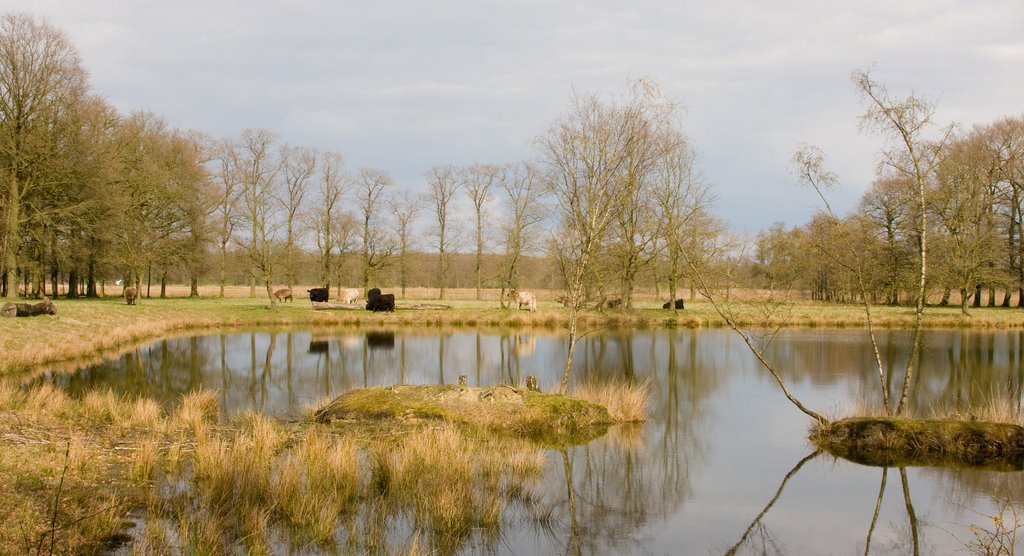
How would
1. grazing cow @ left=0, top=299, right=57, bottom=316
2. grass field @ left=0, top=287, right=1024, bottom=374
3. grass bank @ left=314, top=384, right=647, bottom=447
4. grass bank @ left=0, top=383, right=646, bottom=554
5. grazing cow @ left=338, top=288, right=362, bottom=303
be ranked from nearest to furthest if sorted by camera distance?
1. grass bank @ left=0, top=383, right=646, bottom=554
2. grass bank @ left=314, top=384, right=647, bottom=447
3. grazing cow @ left=0, top=299, right=57, bottom=316
4. grass field @ left=0, top=287, right=1024, bottom=374
5. grazing cow @ left=338, top=288, right=362, bottom=303

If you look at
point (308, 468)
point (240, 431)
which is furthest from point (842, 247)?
point (240, 431)

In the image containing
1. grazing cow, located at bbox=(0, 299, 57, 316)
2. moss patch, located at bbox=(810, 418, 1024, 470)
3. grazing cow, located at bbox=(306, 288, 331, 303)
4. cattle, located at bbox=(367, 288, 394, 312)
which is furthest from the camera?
grazing cow, located at bbox=(306, 288, 331, 303)

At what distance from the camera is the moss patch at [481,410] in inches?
405

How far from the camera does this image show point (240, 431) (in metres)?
9.15

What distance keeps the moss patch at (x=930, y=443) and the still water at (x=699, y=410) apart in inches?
17.3

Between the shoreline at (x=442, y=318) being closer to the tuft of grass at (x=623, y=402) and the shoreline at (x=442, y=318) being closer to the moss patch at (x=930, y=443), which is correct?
the tuft of grass at (x=623, y=402)

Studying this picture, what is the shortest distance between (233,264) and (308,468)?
46.4 m

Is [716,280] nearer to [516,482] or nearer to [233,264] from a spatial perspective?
[516,482]

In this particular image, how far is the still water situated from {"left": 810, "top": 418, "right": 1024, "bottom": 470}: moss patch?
439 millimetres

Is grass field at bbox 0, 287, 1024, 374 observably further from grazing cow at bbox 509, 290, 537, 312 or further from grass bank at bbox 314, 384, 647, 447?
grass bank at bbox 314, 384, 647, 447

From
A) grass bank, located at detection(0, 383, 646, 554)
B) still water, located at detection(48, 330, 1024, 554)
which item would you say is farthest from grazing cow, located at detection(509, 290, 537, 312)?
grass bank, located at detection(0, 383, 646, 554)

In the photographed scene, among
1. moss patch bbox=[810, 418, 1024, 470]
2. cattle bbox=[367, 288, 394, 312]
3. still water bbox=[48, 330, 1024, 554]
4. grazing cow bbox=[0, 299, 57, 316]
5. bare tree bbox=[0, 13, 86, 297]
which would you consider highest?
bare tree bbox=[0, 13, 86, 297]

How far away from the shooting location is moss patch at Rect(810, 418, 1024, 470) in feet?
29.3

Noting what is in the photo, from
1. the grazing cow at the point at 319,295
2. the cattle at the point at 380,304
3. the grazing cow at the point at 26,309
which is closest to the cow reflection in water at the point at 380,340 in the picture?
the cattle at the point at 380,304
